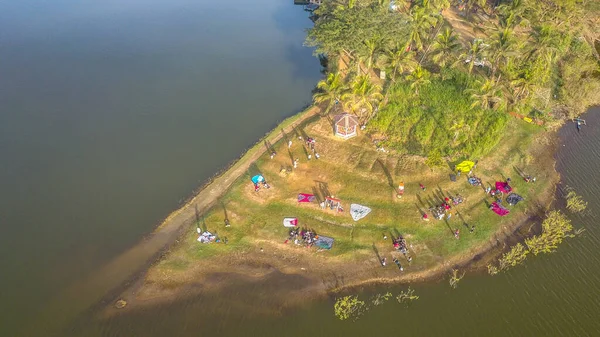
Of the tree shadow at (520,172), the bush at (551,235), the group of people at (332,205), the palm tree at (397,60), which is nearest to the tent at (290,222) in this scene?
the group of people at (332,205)

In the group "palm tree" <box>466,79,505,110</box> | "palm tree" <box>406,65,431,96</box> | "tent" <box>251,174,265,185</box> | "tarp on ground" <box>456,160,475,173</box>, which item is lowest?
"tarp on ground" <box>456,160,475,173</box>

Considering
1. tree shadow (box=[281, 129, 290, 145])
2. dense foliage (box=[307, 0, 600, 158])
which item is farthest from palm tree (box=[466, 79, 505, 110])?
tree shadow (box=[281, 129, 290, 145])

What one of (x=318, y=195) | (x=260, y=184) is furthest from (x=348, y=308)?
(x=260, y=184)

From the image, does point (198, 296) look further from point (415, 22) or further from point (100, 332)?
point (415, 22)

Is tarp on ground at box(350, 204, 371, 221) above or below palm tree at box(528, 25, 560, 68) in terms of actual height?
below

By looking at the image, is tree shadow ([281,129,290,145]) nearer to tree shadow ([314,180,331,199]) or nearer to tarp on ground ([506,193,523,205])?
tree shadow ([314,180,331,199])

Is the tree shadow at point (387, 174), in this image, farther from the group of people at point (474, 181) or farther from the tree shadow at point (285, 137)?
the tree shadow at point (285, 137)
